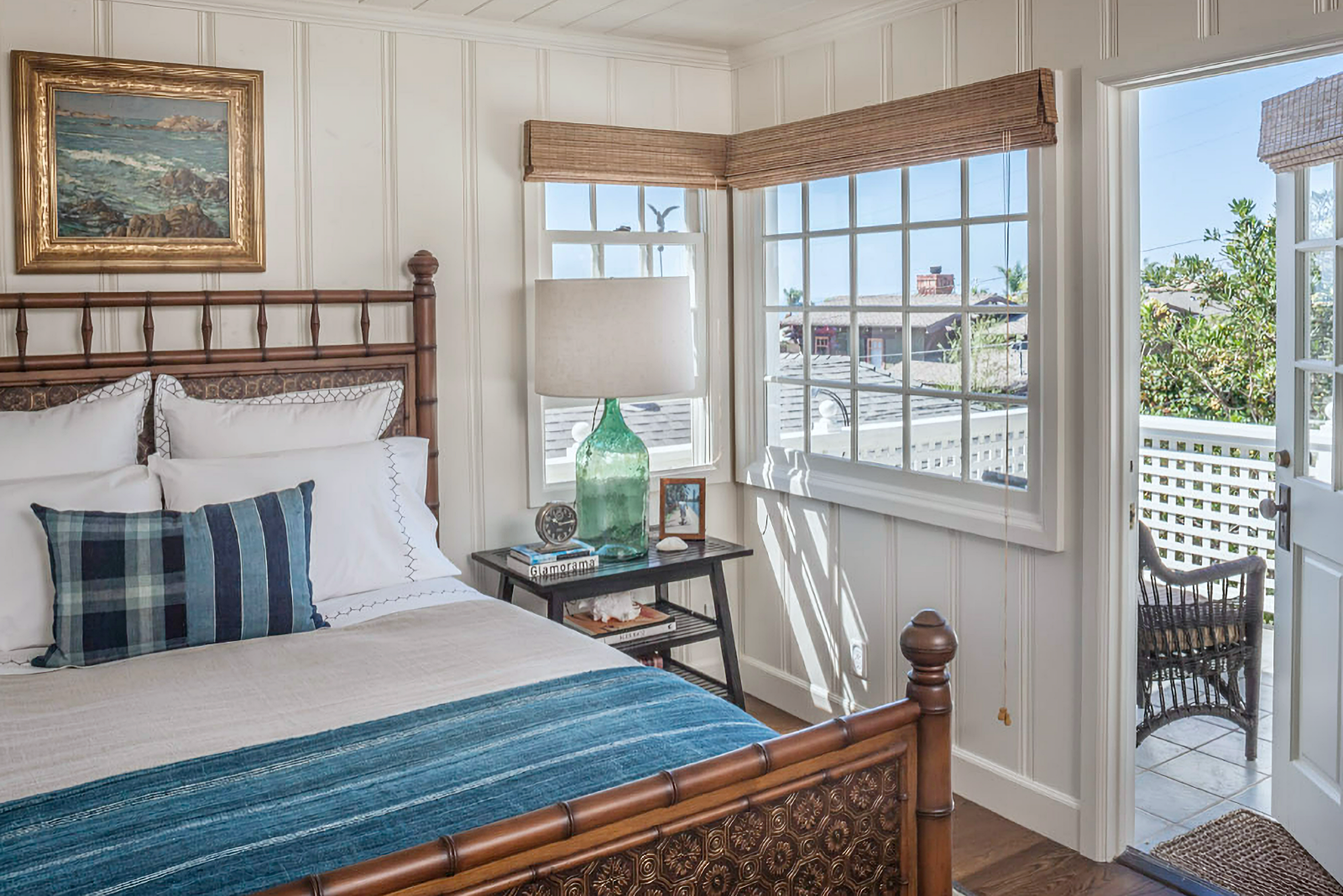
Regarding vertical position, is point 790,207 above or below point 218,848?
above

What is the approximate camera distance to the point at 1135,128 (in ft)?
9.21

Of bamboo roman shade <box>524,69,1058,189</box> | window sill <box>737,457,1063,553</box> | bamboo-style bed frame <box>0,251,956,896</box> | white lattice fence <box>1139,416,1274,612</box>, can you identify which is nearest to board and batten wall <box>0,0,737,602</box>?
bamboo roman shade <box>524,69,1058,189</box>

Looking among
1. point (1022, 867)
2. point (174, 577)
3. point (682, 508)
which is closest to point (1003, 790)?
point (1022, 867)

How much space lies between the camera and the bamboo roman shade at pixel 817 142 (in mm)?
2955

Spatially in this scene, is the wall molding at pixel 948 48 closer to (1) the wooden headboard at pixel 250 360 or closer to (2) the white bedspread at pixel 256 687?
(1) the wooden headboard at pixel 250 360

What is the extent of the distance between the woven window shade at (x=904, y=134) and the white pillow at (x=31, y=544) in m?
2.25

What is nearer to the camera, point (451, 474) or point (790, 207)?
point (451, 474)

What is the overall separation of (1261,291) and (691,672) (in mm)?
3459

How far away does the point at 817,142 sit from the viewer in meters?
3.59

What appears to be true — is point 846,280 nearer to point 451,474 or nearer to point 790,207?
point 790,207

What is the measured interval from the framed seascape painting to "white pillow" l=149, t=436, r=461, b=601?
66 cm

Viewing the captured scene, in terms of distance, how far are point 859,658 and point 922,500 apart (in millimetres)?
621

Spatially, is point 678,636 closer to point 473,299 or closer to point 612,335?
point 612,335

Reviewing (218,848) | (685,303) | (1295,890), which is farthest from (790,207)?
(218,848)
